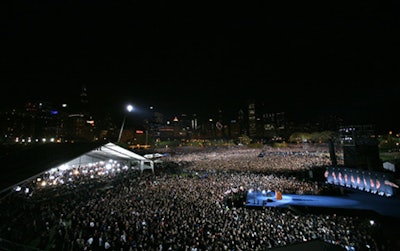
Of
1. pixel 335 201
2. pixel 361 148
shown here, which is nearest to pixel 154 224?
pixel 335 201

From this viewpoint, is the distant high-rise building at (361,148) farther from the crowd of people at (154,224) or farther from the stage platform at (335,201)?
the crowd of people at (154,224)

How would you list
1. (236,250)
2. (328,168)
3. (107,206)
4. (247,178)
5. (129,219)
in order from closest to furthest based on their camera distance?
(236,250)
(129,219)
(107,206)
(247,178)
(328,168)

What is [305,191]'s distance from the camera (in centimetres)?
1597

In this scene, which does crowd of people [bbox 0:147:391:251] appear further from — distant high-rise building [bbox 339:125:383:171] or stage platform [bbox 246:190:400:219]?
distant high-rise building [bbox 339:125:383:171]

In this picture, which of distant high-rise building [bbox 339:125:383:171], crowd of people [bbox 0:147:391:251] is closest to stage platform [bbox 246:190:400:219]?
crowd of people [bbox 0:147:391:251]

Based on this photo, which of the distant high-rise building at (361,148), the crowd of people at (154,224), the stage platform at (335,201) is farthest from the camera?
the distant high-rise building at (361,148)

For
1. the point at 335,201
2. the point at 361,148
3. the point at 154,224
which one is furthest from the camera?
the point at 361,148

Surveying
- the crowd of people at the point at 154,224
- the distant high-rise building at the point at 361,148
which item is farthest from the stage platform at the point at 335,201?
the distant high-rise building at the point at 361,148

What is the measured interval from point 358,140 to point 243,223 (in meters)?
16.8

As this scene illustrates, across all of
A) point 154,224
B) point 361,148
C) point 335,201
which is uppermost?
point 361,148

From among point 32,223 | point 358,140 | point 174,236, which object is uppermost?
point 358,140

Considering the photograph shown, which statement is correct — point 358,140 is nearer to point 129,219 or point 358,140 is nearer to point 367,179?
point 367,179

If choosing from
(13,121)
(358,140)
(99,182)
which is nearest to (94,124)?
(13,121)

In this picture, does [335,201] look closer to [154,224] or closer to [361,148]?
[361,148]
